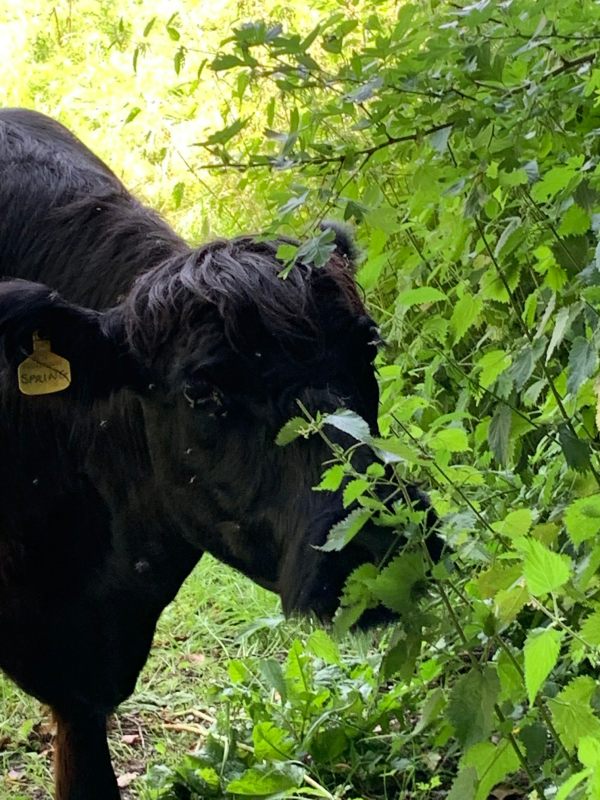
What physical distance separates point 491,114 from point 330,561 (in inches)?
36.1

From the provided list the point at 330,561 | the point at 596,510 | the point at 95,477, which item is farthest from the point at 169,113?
the point at 596,510

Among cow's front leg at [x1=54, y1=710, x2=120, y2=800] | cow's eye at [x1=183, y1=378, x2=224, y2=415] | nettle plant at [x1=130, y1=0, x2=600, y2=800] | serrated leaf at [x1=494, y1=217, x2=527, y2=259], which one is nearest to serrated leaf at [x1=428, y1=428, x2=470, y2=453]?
nettle plant at [x1=130, y1=0, x2=600, y2=800]

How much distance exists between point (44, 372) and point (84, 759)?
1245 mm

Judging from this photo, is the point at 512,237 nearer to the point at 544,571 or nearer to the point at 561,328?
the point at 561,328

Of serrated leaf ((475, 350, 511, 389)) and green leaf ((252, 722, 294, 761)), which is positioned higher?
serrated leaf ((475, 350, 511, 389))

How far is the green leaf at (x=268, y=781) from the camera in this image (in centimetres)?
267

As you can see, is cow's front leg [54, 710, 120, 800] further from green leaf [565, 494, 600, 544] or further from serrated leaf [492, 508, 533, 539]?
green leaf [565, 494, 600, 544]

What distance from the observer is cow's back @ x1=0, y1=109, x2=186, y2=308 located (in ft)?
9.52

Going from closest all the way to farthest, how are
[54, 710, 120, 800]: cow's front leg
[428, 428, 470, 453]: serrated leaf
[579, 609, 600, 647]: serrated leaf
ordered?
[579, 609, 600, 647]: serrated leaf < [428, 428, 470, 453]: serrated leaf < [54, 710, 120, 800]: cow's front leg

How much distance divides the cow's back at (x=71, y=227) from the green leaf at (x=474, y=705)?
152cm

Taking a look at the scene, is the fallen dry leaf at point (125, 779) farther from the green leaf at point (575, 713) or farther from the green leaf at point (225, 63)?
the green leaf at point (225, 63)

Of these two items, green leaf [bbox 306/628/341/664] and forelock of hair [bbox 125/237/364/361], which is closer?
forelock of hair [bbox 125/237/364/361]

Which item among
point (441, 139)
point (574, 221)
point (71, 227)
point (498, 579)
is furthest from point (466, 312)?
point (71, 227)

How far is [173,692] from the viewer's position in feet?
12.8
